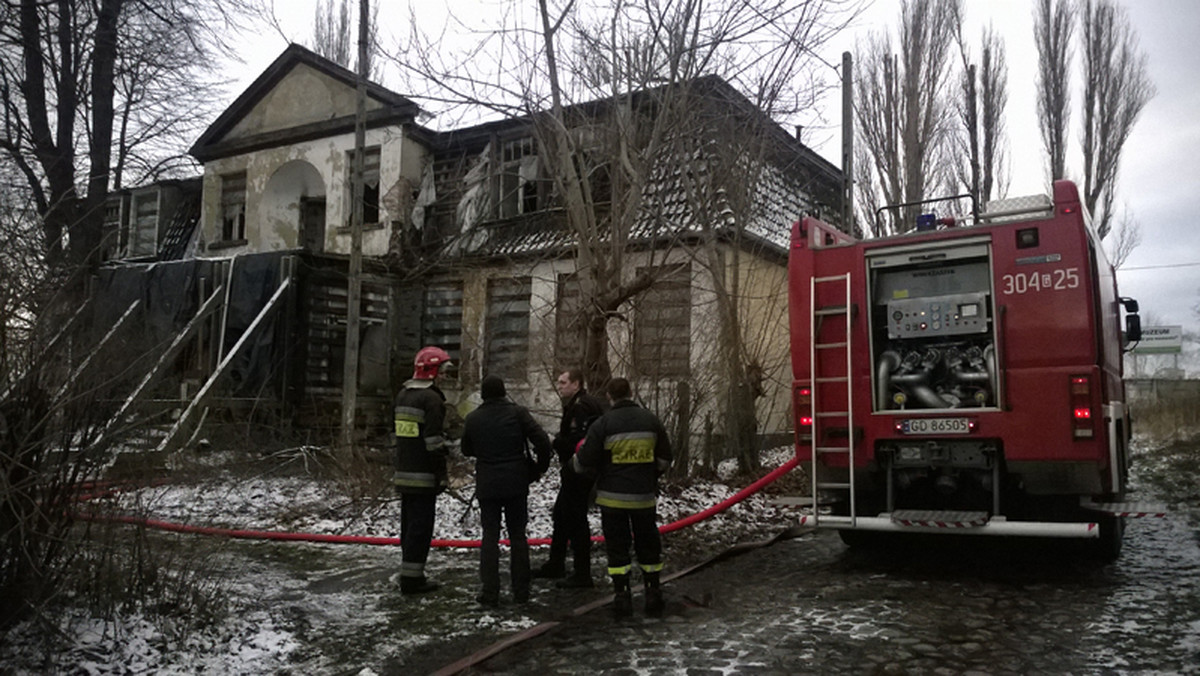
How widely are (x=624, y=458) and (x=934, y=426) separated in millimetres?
2663

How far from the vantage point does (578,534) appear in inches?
277

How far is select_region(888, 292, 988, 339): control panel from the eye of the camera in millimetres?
7281

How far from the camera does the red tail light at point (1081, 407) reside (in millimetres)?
6457

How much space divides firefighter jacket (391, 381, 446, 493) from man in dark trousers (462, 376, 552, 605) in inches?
9.4

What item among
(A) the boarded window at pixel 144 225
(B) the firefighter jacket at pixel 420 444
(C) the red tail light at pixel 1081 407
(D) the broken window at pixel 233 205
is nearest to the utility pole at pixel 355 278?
(B) the firefighter jacket at pixel 420 444

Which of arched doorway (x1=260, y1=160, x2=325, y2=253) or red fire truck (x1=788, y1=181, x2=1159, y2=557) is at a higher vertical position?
arched doorway (x1=260, y1=160, x2=325, y2=253)

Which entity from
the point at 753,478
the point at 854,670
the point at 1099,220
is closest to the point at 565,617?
the point at 854,670

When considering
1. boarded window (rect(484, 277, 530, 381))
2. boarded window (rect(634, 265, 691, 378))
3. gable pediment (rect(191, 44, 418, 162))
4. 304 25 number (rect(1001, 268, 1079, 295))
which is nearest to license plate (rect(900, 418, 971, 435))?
304 25 number (rect(1001, 268, 1079, 295))

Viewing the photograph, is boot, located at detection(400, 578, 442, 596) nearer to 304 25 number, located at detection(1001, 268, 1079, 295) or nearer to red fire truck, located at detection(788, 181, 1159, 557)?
red fire truck, located at detection(788, 181, 1159, 557)

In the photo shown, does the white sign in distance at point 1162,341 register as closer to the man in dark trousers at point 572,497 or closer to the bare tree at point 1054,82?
the bare tree at point 1054,82

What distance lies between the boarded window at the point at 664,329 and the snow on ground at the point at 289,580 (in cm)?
158

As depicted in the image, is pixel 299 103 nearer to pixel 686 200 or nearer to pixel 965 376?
pixel 686 200

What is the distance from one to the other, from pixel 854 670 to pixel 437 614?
2.84m

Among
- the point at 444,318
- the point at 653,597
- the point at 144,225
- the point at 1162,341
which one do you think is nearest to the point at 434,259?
the point at 444,318
